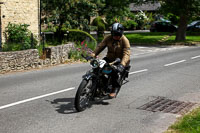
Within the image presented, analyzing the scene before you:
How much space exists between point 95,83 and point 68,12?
654 inches

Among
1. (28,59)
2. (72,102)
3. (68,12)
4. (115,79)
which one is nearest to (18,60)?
(28,59)

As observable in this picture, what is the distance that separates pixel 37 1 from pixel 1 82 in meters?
11.8

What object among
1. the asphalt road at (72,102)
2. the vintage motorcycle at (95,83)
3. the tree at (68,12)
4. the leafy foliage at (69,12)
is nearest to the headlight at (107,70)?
the vintage motorcycle at (95,83)

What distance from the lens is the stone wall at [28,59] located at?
13.0 meters

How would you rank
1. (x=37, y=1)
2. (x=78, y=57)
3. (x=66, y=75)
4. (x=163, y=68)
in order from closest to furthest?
1. (x=66, y=75)
2. (x=163, y=68)
3. (x=78, y=57)
4. (x=37, y=1)

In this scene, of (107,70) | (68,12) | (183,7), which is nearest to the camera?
(107,70)

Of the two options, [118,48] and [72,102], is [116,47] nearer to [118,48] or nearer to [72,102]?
[118,48]

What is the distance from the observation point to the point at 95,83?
7.33 meters

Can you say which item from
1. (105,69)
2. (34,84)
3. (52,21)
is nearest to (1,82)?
(34,84)

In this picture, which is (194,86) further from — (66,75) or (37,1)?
(37,1)

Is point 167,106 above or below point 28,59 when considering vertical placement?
below

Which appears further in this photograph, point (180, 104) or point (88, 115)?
point (180, 104)

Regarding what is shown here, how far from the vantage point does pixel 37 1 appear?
845 inches

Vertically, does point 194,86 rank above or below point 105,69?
below
